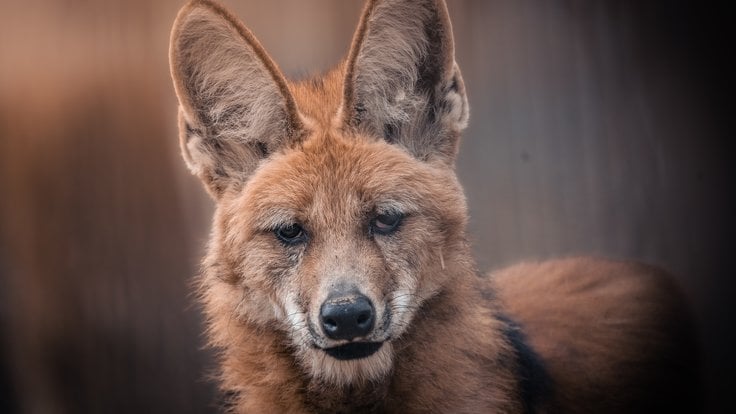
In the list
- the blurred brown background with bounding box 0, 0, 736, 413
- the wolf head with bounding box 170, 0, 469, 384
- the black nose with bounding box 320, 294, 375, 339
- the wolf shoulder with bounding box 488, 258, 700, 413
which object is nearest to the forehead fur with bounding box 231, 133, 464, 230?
the wolf head with bounding box 170, 0, 469, 384

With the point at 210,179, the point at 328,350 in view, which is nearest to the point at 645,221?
the point at 328,350

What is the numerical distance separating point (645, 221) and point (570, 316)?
46cm

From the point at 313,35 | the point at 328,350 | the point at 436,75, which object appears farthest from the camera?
the point at 313,35

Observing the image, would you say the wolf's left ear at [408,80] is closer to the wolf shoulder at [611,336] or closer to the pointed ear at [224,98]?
the pointed ear at [224,98]

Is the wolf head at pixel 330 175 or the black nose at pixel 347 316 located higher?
the wolf head at pixel 330 175

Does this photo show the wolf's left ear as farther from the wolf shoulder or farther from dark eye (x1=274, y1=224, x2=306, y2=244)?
the wolf shoulder

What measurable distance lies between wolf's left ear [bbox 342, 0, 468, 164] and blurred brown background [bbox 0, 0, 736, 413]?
1.15 ft

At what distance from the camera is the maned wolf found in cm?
224

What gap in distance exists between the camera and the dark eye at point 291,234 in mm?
2281

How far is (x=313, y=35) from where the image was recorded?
9.14 feet

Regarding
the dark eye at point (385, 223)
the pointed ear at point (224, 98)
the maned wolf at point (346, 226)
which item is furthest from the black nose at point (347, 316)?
the pointed ear at point (224, 98)

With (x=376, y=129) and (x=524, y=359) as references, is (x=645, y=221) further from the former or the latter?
(x=376, y=129)

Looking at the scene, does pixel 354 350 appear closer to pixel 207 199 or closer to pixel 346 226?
pixel 346 226

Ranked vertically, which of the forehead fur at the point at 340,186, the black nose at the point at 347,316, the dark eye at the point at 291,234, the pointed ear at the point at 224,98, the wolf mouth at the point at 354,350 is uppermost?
the pointed ear at the point at 224,98
